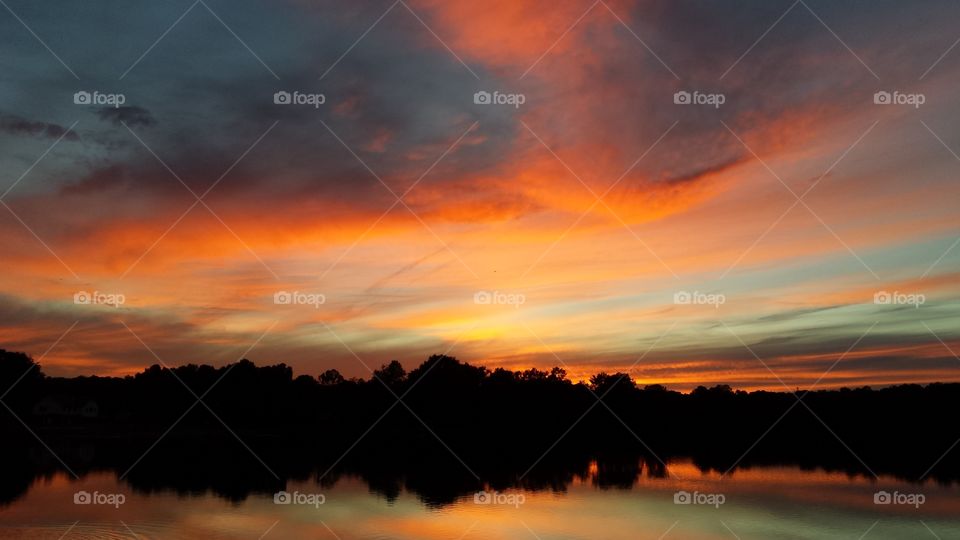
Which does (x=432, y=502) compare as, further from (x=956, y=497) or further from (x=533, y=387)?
(x=533, y=387)

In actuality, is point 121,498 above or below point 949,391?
below

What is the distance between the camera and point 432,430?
66.1 m

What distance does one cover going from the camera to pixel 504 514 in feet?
80.7

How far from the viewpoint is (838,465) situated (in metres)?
41.1

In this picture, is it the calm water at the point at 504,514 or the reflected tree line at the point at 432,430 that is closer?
the calm water at the point at 504,514

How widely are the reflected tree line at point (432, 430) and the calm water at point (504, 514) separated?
5.23 feet

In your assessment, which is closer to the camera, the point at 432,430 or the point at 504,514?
the point at 504,514

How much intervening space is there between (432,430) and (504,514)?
42.2 m

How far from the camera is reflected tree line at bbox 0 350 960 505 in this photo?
1420 inches

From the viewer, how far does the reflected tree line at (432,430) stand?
36062 mm

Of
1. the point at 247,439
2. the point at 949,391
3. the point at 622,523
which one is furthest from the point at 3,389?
the point at 949,391

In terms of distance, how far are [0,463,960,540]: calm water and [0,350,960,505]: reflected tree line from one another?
1596 mm

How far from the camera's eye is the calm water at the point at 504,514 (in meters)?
22.0

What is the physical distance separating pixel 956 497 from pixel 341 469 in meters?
26.1
